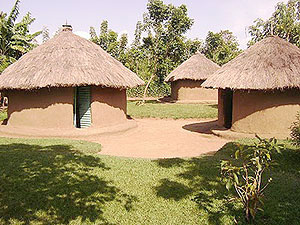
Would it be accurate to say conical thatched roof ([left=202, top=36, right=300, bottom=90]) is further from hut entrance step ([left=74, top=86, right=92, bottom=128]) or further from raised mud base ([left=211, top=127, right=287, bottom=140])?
hut entrance step ([left=74, top=86, right=92, bottom=128])

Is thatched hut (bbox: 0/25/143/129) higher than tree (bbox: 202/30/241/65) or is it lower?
lower

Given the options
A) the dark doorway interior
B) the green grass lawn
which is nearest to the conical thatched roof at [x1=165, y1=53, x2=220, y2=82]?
the dark doorway interior

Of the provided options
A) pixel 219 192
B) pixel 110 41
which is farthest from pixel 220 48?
pixel 219 192

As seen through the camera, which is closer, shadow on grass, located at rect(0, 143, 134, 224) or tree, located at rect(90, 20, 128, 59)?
shadow on grass, located at rect(0, 143, 134, 224)

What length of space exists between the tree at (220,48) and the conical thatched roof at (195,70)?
13.1ft

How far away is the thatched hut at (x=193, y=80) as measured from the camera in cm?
2200

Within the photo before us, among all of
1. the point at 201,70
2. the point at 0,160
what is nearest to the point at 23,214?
the point at 0,160

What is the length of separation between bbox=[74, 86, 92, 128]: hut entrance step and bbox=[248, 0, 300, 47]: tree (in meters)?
15.4

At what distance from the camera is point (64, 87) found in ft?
34.0

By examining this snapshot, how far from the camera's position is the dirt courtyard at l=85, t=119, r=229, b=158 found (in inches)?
328

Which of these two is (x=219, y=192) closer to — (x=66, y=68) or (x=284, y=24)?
(x=66, y=68)

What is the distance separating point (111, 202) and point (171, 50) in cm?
2050

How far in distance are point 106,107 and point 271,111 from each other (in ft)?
20.9

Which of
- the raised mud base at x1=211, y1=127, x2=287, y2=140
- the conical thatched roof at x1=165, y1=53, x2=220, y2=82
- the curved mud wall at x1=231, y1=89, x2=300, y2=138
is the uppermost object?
the conical thatched roof at x1=165, y1=53, x2=220, y2=82
